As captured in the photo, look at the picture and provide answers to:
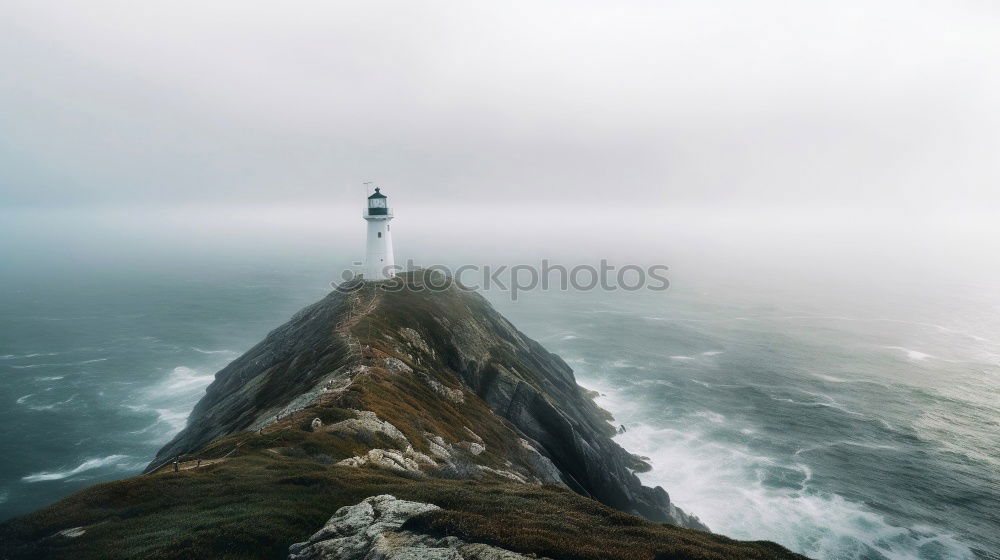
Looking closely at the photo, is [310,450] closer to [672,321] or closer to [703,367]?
[703,367]

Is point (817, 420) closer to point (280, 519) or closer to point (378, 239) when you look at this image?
point (378, 239)

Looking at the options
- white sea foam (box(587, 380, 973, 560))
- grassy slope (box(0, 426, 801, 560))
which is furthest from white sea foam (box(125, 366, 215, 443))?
white sea foam (box(587, 380, 973, 560))

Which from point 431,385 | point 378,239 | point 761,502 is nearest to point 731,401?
point 761,502

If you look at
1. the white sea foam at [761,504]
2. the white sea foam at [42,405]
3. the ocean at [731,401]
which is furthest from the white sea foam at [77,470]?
the white sea foam at [761,504]

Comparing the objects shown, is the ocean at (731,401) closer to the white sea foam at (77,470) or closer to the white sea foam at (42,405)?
the white sea foam at (77,470)

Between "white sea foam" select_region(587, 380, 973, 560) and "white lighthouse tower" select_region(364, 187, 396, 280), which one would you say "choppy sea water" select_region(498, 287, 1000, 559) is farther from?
"white lighthouse tower" select_region(364, 187, 396, 280)

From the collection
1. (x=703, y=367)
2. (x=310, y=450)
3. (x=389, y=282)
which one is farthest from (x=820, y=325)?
(x=310, y=450)
